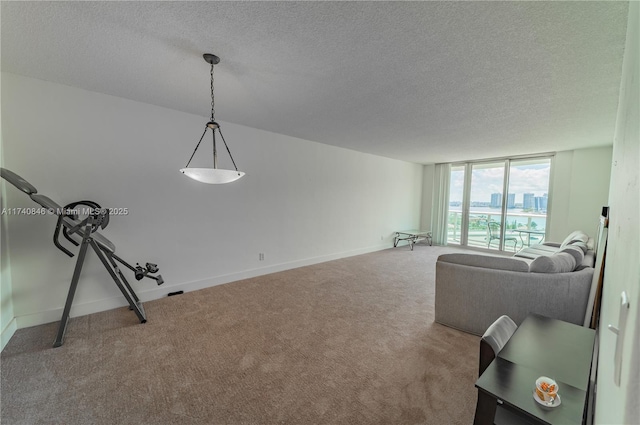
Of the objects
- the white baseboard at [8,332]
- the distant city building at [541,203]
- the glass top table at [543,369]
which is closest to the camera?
the glass top table at [543,369]

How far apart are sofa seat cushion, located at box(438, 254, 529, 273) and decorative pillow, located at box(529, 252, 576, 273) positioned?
0.22ft

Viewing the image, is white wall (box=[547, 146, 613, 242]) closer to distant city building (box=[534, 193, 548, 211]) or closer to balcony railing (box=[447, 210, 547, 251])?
distant city building (box=[534, 193, 548, 211])

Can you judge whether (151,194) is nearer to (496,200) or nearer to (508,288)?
(508,288)

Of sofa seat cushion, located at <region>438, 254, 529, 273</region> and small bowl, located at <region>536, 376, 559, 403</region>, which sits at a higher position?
sofa seat cushion, located at <region>438, 254, 529, 273</region>

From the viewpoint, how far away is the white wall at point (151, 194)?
2.40m

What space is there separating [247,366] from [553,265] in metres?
2.71

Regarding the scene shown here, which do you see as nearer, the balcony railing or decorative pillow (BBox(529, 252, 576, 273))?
decorative pillow (BBox(529, 252, 576, 273))

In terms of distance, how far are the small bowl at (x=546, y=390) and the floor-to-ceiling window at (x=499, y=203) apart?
5.91 metres

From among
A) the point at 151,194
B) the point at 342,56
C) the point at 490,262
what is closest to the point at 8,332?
the point at 151,194

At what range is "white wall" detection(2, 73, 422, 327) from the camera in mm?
2404

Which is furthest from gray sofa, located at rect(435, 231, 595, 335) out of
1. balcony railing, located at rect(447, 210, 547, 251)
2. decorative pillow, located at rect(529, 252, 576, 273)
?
balcony railing, located at rect(447, 210, 547, 251)

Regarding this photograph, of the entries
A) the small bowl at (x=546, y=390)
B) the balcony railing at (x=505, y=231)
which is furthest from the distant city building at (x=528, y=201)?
the small bowl at (x=546, y=390)

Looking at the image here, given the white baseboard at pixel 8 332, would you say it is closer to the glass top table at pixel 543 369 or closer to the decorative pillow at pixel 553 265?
the glass top table at pixel 543 369

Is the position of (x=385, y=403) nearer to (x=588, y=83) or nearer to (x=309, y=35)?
(x=309, y=35)
